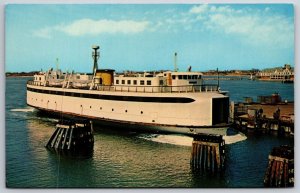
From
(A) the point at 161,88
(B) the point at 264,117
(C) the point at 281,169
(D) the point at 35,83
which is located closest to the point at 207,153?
(C) the point at 281,169

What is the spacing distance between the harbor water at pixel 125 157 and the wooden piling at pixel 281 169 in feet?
0.36

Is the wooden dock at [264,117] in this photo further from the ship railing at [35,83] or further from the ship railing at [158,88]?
the ship railing at [35,83]

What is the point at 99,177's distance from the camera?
5.45 meters

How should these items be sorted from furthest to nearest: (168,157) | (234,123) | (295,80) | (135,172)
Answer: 1. (234,123)
2. (168,157)
3. (135,172)
4. (295,80)

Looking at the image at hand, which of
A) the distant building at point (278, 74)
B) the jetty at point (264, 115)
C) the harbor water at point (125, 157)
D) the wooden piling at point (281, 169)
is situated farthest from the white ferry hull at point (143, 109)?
the wooden piling at point (281, 169)

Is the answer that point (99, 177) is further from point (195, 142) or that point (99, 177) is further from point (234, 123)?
point (234, 123)

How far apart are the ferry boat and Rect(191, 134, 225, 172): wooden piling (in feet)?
1.29

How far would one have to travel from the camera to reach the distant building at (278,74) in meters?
5.24

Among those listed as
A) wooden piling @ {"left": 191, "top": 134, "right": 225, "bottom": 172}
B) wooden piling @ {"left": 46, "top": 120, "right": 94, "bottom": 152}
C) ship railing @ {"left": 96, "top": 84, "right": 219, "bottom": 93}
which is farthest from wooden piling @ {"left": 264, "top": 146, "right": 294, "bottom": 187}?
wooden piling @ {"left": 46, "top": 120, "right": 94, "bottom": 152}

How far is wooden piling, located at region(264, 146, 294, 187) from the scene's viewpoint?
5141mm

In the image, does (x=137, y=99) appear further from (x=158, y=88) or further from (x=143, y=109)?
(x=158, y=88)

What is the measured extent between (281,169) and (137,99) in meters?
2.65

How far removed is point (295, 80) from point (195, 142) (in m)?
1.60

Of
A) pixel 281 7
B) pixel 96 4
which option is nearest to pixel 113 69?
pixel 96 4
